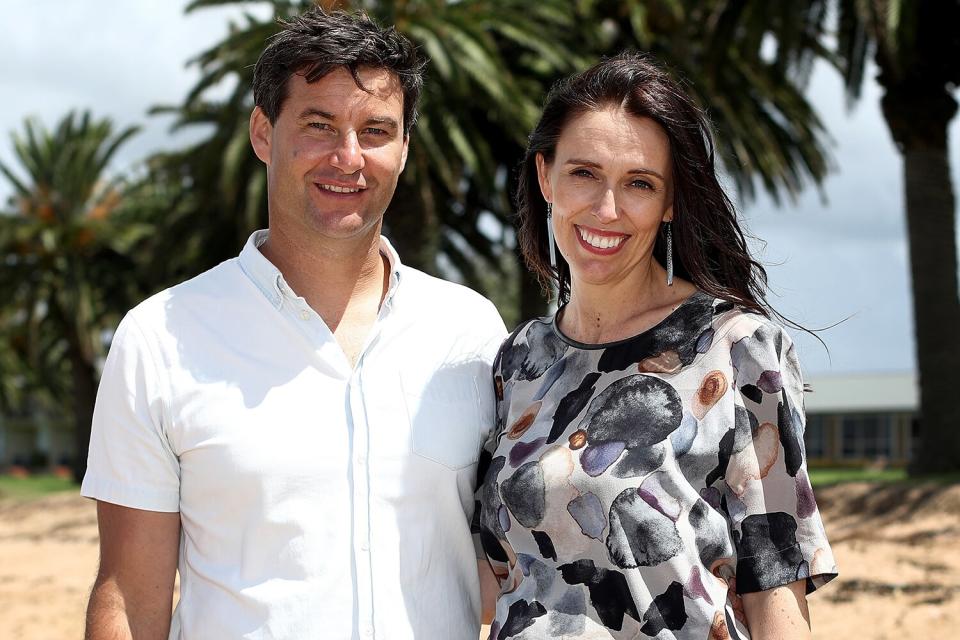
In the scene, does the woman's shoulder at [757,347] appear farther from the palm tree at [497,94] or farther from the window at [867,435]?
the window at [867,435]

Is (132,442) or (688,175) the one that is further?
(688,175)

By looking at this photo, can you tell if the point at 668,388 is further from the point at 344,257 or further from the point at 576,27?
the point at 576,27

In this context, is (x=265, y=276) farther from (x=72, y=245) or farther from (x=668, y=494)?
(x=72, y=245)

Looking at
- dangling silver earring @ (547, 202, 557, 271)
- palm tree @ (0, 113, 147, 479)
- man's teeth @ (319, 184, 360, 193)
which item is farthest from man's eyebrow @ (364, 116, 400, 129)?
palm tree @ (0, 113, 147, 479)

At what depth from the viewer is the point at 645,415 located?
2.79 metres

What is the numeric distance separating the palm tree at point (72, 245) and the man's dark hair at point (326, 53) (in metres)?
27.2

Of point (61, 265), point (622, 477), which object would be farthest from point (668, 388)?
point (61, 265)

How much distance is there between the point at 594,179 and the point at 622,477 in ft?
2.60

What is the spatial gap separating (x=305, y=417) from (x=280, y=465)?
0.14 meters

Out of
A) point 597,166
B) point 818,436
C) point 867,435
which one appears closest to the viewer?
point 597,166

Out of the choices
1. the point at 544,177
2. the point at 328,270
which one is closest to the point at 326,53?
the point at 328,270

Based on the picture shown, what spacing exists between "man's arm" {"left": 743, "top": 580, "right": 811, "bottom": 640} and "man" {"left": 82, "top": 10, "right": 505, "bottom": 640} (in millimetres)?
771

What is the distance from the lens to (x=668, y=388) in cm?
279

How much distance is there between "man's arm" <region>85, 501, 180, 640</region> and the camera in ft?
8.91
